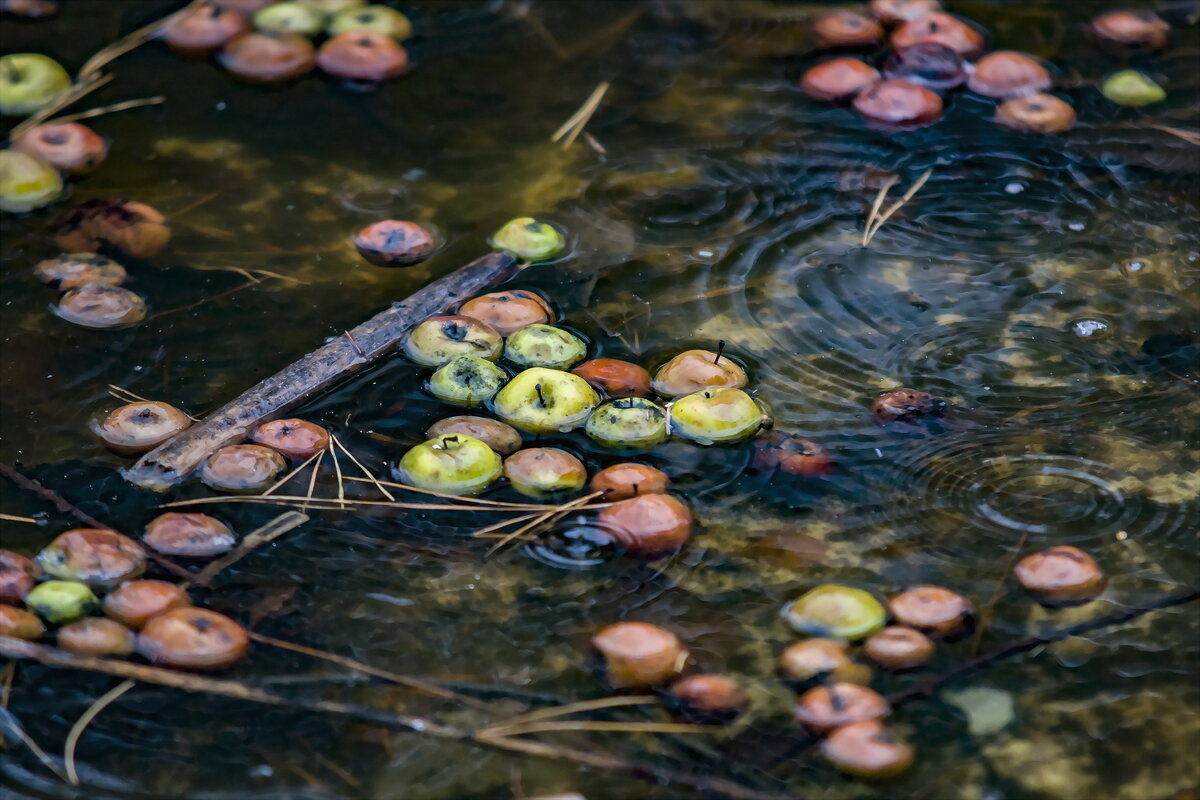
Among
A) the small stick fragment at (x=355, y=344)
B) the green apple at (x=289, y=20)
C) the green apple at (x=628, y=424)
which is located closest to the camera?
the green apple at (x=628, y=424)

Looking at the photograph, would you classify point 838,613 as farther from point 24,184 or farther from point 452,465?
point 24,184

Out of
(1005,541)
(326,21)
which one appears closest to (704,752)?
(1005,541)

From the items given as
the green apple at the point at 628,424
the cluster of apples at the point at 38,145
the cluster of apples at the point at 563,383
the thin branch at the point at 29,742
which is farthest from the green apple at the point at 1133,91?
the thin branch at the point at 29,742

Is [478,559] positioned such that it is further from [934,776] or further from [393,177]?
[393,177]

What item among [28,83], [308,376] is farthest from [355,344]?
[28,83]

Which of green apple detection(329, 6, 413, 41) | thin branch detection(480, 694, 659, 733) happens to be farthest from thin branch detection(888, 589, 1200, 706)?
green apple detection(329, 6, 413, 41)

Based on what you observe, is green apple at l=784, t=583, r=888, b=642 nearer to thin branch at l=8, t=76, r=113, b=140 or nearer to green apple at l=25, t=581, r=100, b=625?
green apple at l=25, t=581, r=100, b=625

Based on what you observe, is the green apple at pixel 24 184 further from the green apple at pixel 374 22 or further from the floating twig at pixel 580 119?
the floating twig at pixel 580 119
